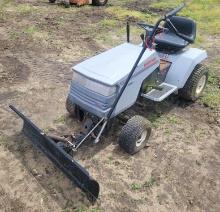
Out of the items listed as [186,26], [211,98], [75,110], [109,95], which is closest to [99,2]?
[186,26]

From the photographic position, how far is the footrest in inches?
245

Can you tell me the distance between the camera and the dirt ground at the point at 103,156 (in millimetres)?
4980

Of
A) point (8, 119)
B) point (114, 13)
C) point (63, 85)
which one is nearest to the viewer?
point (8, 119)

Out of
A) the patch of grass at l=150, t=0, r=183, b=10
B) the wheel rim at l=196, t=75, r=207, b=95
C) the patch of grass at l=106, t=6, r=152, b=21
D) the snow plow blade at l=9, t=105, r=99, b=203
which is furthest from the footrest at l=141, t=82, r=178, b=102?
the patch of grass at l=150, t=0, r=183, b=10

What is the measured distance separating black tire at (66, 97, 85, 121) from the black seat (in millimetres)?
2036

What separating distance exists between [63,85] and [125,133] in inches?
110

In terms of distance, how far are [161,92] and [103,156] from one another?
1.58 metres

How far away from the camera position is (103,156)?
5750 millimetres

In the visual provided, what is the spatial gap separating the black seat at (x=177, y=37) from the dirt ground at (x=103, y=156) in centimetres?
105

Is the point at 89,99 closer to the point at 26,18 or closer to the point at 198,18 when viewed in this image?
the point at 26,18

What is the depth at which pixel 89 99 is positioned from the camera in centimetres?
562

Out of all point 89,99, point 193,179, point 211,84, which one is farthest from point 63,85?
point 193,179

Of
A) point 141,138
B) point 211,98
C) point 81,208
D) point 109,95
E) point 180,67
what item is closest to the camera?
point 81,208

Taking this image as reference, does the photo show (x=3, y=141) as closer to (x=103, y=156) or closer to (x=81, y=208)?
(x=103, y=156)
